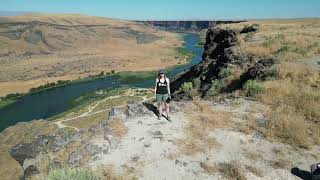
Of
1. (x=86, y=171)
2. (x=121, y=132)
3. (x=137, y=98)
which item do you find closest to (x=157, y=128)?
(x=121, y=132)

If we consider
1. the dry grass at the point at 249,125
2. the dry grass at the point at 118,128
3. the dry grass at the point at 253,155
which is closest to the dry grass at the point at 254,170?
the dry grass at the point at 253,155

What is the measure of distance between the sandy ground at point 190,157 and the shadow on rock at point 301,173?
0.56 ft

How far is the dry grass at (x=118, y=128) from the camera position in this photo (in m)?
14.9

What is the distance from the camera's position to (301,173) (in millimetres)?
11938

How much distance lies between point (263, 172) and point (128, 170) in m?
4.24

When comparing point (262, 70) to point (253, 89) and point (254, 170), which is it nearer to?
point (253, 89)

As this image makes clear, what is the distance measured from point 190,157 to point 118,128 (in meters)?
3.49

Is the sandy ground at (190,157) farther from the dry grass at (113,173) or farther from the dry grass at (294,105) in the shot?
the dry grass at (294,105)

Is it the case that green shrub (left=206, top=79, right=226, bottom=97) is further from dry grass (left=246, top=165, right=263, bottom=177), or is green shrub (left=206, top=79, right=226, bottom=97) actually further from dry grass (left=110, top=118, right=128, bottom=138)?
dry grass (left=246, top=165, right=263, bottom=177)

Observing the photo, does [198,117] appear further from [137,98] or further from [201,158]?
[137,98]

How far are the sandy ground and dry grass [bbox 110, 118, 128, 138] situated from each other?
203 mm

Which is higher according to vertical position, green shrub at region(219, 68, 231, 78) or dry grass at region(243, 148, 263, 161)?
green shrub at region(219, 68, 231, 78)

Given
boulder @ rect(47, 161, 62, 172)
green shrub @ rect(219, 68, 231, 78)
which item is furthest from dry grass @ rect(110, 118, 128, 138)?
green shrub @ rect(219, 68, 231, 78)

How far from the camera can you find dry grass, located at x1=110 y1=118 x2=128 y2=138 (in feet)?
48.8
